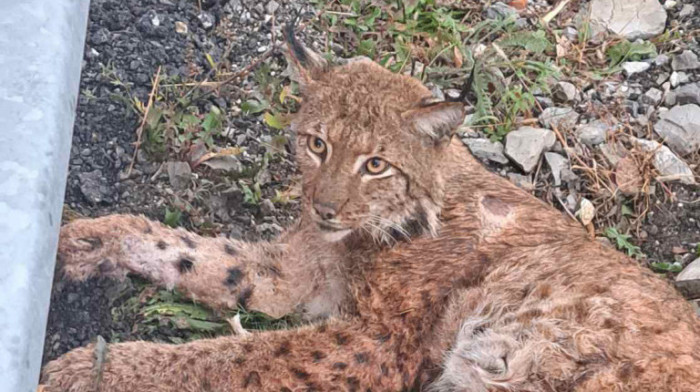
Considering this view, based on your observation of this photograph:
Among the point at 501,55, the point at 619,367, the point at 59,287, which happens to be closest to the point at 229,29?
the point at 501,55

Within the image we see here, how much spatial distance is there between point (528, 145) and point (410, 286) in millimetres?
1633

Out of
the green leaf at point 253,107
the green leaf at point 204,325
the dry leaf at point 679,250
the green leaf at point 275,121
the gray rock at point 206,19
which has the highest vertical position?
the gray rock at point 206,19

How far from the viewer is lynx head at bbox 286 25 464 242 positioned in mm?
3820

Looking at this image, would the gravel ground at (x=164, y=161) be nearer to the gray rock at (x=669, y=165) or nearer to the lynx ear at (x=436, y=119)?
the gray rock at (x=669, y=165)

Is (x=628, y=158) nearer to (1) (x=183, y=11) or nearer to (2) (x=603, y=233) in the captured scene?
(2) (x=603, y=233)

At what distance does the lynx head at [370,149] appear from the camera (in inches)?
150

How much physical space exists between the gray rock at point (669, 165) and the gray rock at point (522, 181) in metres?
0.71

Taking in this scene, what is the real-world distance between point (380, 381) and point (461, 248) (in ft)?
2.23

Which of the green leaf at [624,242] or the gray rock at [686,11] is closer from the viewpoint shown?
the green leaf at [624,242]

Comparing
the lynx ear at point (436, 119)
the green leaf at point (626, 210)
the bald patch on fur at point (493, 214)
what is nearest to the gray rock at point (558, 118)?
the green leaf at point (626, 210)

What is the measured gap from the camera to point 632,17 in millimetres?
5898

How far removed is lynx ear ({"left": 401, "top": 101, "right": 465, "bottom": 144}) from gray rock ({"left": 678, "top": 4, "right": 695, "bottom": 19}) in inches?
109

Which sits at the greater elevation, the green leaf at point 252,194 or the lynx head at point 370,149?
the lynx head at point 370,149

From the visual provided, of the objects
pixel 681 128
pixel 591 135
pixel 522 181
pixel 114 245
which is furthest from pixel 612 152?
pixel 114 245
